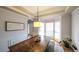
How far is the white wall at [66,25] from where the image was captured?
60.2 inches

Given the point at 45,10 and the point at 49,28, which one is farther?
the point at 49,28

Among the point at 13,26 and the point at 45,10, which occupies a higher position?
the point at 45,10

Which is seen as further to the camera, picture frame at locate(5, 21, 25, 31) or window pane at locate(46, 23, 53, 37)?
window pane at locate(46, 23, 53, 37)

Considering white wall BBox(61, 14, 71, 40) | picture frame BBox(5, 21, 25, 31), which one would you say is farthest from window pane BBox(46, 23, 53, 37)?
picture frame BBox(5, 21, 25, 31)

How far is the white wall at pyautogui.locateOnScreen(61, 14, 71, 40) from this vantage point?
1.53 m

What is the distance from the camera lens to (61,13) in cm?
154

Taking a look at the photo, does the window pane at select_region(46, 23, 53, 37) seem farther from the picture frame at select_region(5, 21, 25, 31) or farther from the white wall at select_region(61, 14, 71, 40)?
the picture frame at select_region(5, 21, 25, 31)

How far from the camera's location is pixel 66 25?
A: 1546mm

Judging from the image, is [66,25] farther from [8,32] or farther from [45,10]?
[8,32]

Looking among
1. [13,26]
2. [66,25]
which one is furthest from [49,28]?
[13,26]

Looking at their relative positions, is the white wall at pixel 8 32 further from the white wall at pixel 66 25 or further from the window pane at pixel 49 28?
the white wall at pixel 66 25
